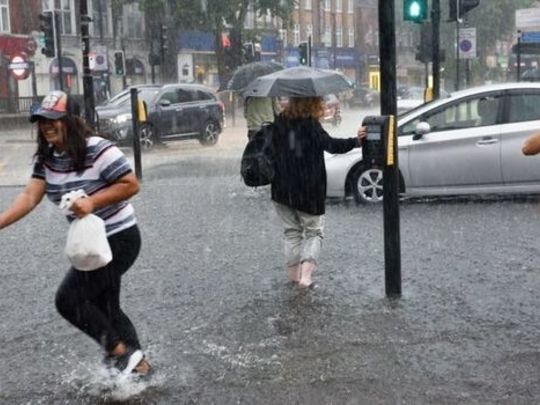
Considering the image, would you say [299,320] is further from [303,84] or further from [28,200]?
[28,200]

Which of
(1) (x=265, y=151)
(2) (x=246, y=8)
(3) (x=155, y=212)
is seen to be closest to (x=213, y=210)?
(3) (x=155, y=212)

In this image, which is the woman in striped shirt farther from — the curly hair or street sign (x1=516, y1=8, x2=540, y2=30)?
street sign (x1=516, y1=8, x2=540, y2=30)

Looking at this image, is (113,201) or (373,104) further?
(373,104)

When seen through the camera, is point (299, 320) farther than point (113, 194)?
Yes

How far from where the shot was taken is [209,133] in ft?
80.2

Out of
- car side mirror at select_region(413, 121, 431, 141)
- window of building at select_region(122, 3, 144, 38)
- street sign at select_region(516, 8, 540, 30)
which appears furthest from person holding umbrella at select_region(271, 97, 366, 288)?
window of building at select_region(122, 3, 144, 38)

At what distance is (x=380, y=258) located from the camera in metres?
7.93

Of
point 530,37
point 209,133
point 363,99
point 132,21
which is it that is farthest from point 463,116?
point 132,21

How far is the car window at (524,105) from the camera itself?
1077 cm

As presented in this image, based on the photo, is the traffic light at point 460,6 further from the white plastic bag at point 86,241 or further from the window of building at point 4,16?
the window of building at point 4,16

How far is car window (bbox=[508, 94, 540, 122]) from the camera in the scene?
10773 millimetres

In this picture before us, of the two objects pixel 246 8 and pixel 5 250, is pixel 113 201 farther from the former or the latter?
pixel 246 8

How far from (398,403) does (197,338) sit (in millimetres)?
1662

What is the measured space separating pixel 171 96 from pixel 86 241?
1939cm
